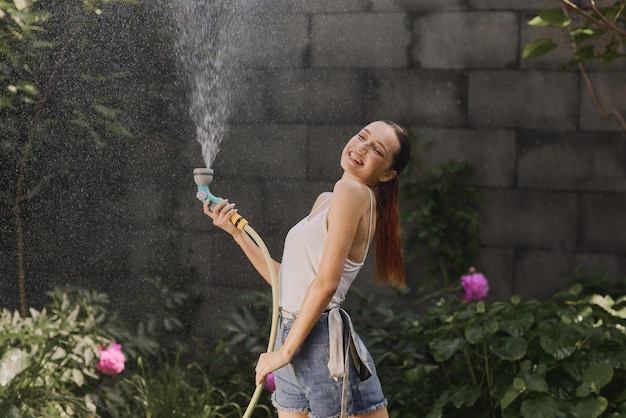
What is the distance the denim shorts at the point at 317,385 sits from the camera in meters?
2.32

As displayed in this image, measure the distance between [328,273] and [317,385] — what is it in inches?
10.7

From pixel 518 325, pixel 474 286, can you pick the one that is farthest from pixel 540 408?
pixel 474 286

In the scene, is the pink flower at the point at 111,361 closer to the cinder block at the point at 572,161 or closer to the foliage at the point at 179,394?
the foliage at the point at 179,394

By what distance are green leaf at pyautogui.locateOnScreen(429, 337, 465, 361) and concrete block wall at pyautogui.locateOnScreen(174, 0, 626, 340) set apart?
3.35ft

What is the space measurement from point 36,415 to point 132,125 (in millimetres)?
1152

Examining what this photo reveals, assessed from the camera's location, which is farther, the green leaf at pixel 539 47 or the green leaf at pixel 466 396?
the green leaf at pixel 539 47

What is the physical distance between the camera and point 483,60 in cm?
416

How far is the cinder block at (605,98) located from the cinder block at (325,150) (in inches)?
37.4

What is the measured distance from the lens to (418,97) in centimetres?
416

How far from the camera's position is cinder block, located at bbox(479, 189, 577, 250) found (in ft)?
13.7

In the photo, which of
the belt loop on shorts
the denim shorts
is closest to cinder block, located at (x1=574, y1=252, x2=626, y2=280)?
the denim shorts

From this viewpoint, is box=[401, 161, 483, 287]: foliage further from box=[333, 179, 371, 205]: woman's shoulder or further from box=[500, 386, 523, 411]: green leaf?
box=[333, 179, 371, 205]: woman's shoulder

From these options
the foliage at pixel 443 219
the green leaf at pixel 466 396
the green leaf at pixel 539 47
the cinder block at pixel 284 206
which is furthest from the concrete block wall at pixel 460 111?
the green leaf at pixel 466 396

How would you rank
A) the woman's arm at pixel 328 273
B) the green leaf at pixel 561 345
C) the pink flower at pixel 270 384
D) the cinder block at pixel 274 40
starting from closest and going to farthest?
the woman's arm at pixel 328 273 < the green leaf at pixel 561 345 < the pink flower at pixel 270 384 < the cinder block at pixel 274 40
